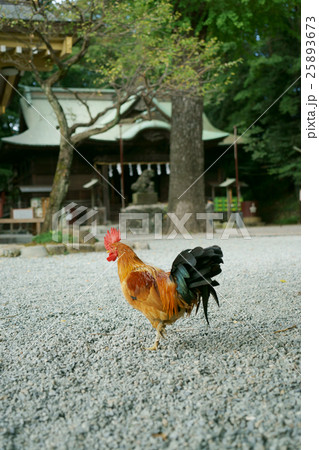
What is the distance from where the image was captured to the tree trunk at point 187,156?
34.8 feet

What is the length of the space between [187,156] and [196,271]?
8637 mm

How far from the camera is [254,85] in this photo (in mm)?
16031

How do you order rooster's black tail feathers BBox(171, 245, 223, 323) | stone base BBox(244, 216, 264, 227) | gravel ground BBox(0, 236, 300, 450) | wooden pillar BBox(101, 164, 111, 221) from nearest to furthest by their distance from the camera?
gravel ground BBox(0, 236, 300, 450) < rooster's black tail feathers BBox(171, 245, 223, 323) < wooden pillar BBox(101, 164, 111, 221) < stone base BBox(244, 216, 264, 227)

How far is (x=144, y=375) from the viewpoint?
217 cm

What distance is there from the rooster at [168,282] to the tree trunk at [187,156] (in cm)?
797

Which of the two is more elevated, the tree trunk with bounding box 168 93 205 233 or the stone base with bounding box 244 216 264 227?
the tree trunk with bounding box 168 93 205 233

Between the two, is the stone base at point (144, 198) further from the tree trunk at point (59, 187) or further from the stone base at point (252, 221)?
the stone base at point (252, 221)

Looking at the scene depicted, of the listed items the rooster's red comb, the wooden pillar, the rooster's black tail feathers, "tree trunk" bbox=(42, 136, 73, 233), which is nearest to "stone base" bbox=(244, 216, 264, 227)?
the wooden pillar

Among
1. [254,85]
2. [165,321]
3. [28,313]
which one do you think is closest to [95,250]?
[28,313]

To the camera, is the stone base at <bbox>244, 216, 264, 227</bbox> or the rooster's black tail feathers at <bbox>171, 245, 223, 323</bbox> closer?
the rooster's black tail feathers at <bbox>171, 245, 223, 323</bbox>

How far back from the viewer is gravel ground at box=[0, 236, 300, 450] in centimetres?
161

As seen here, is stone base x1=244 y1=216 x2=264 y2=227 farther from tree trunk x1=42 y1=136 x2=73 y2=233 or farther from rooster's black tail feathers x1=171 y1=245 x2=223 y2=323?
rooster's black tail feathers x1=171 y1=245 x2=223 y2=323

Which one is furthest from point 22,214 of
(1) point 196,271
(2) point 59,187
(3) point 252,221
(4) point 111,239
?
(3) point 252,221
